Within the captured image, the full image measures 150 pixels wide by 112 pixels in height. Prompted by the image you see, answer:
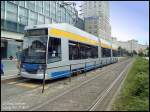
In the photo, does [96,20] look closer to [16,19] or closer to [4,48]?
[16,19]

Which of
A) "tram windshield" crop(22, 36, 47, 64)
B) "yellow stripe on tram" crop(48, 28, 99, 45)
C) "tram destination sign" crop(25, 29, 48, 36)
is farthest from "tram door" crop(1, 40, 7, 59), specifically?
"tram windshield" crop(22, 36, 47, 64)

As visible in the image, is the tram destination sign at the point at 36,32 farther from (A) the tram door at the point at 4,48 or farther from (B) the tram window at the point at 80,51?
(A) the tram door at the point at 4,48

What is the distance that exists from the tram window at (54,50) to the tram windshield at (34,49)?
28cm

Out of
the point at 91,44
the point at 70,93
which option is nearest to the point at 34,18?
the point at 91,44

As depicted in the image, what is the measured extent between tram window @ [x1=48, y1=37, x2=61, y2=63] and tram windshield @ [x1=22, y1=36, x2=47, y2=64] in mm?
282

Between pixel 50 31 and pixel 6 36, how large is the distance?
26668 millimetres

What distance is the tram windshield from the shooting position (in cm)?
1145

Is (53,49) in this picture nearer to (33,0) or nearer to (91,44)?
(91,44)

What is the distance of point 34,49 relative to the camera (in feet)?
38.6

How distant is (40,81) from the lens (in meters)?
12.5

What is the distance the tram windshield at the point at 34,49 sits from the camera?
11.4m

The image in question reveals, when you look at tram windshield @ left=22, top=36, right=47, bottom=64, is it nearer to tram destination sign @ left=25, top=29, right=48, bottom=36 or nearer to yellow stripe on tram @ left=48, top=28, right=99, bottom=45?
tram destination sign @ left=25, top=29, right=48, bottom=36

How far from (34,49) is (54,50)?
105cm

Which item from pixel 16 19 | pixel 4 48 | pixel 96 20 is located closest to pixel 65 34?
pixel 4 48
